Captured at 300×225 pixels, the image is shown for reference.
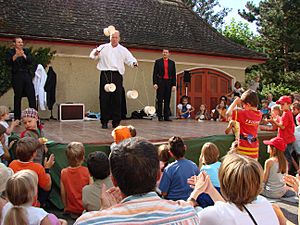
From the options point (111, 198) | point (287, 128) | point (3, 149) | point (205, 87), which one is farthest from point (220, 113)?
point (111, 198)

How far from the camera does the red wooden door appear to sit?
50.0 feet

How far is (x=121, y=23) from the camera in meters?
14.7

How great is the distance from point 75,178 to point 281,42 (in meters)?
22.7

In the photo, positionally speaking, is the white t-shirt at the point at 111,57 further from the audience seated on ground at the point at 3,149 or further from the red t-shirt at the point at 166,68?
the audience seated on ground at the point at 3,149

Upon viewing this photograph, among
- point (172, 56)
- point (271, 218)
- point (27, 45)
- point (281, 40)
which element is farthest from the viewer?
point (281, 40)

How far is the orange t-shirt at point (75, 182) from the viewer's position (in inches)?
191

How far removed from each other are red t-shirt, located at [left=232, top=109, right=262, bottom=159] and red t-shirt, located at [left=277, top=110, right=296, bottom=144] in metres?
1.47

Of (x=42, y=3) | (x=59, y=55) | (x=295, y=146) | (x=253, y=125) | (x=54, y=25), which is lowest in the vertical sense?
(x=295, y=146)

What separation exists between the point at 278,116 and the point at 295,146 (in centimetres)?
66

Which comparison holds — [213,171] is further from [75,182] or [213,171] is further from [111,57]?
[111,57]

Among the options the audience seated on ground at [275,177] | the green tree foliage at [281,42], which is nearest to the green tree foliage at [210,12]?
the green tree foliage at [281,42]

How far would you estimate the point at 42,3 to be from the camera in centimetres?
1366

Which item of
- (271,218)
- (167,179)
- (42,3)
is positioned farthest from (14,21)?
(271,218)

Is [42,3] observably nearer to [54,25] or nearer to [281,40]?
[54,25]
